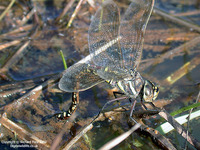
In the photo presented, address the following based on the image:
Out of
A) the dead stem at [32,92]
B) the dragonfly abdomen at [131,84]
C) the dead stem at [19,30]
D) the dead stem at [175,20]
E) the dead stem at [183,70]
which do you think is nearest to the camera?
the dead stem at [32,92]

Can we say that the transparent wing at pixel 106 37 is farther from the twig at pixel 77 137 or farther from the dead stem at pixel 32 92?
the twig at pixel 77 137

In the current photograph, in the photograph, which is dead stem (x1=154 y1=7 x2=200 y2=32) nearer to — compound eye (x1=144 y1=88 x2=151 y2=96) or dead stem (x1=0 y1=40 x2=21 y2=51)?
compound eye (x1=144 y1=88 x2=151 y2=96)

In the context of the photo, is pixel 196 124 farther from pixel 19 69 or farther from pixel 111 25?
pixel 19 69

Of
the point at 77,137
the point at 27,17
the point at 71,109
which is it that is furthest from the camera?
the point at 27,17

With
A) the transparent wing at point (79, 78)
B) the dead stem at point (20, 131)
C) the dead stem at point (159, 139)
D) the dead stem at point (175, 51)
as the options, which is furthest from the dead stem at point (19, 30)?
the dead stem at point (159, 139)

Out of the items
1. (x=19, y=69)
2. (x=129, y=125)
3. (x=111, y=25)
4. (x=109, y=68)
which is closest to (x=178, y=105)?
(x=129, y=125)

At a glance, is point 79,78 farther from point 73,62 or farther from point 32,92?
point 73,62

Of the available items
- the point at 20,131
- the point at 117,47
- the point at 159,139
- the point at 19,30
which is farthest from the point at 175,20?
the point at 20,131
